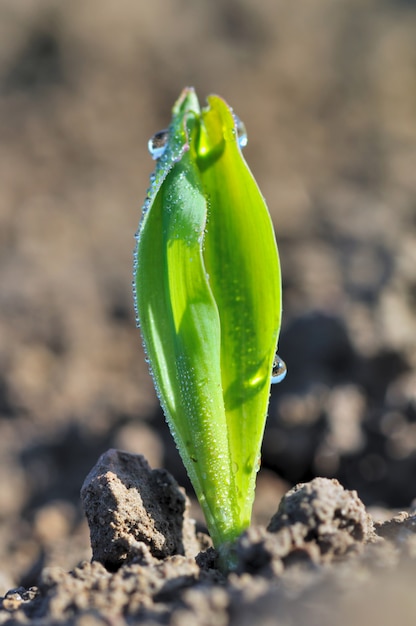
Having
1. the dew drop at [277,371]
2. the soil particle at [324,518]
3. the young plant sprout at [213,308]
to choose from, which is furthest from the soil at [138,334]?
the dew drop at [277,371]

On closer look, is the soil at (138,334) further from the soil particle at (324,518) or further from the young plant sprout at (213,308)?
the young plant sprout at (213,308)

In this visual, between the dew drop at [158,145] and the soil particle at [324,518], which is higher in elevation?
the dew drop at [158,145]

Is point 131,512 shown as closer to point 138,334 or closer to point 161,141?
point 161,141

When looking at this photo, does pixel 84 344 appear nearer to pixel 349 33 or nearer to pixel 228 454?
pixel 228 454

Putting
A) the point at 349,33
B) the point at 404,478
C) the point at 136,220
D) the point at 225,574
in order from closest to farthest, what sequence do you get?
the point at 225,574, the point at 404,478, the point at 136,220, the point at 349,33

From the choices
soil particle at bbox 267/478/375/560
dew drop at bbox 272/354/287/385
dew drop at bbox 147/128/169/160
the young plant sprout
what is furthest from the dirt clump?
dew drop at bbox 147/128/169/160

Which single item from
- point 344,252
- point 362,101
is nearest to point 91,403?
point 344,252
